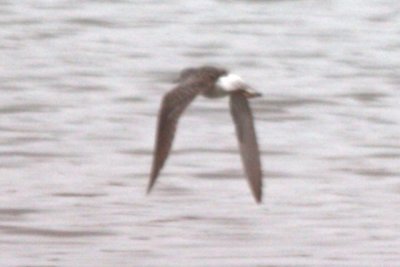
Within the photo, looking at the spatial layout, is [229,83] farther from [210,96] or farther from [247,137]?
[247,137]

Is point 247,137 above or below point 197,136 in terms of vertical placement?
above

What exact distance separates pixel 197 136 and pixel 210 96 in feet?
12.8

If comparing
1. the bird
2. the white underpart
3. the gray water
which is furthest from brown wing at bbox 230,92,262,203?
the gray water

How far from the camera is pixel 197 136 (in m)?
12.0

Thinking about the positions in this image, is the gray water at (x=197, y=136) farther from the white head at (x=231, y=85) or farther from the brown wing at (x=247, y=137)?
the white head at (x=231, y=85)

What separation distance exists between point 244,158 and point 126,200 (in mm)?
2004

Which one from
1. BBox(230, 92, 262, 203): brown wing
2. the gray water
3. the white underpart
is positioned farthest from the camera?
the gray water

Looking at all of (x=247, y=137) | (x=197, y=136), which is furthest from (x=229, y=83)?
(x=197, y=136)

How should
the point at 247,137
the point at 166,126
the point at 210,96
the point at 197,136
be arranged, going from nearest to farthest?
the point at 166,126
the point at 210,96
the point at 247,137
the point at 197,136

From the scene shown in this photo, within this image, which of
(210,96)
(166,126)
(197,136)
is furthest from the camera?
(197,136)

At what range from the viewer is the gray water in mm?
9656

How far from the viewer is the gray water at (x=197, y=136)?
9.66 m

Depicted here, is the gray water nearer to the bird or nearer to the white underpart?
the bird

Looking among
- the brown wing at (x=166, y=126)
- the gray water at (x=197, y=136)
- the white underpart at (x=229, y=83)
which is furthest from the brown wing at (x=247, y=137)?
the gray water at (x=197, y=136)
